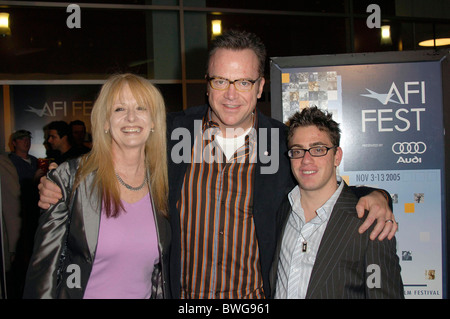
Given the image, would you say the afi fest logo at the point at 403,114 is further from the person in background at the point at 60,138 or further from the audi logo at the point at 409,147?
the person in background at the point at 60,138

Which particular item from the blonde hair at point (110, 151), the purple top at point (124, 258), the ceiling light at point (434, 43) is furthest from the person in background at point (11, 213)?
the ceiling light at point (434, 43)

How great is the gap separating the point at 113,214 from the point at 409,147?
2151 mm

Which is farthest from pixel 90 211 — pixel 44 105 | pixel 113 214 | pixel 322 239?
pixel 44 105

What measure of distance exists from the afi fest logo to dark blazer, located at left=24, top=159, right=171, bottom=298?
2078 mm

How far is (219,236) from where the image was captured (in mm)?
2334

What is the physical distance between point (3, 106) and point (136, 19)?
8.48 ft

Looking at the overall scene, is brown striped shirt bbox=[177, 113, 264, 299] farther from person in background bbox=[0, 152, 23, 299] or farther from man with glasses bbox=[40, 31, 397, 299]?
person in background bbox=[0, 152, 23, 299]

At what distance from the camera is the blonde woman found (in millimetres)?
2029

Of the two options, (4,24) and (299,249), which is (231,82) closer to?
(299,249)

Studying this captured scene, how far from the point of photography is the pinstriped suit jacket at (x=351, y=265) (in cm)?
188

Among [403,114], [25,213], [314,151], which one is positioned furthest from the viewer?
[25,213]

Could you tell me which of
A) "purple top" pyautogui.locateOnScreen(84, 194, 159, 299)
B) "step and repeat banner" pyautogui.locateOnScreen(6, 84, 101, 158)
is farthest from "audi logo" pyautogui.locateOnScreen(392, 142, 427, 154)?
"step and repeat banner" pyautogui.locateOnScreen(6, 84, 101, 158)

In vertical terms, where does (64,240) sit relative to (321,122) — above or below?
below
